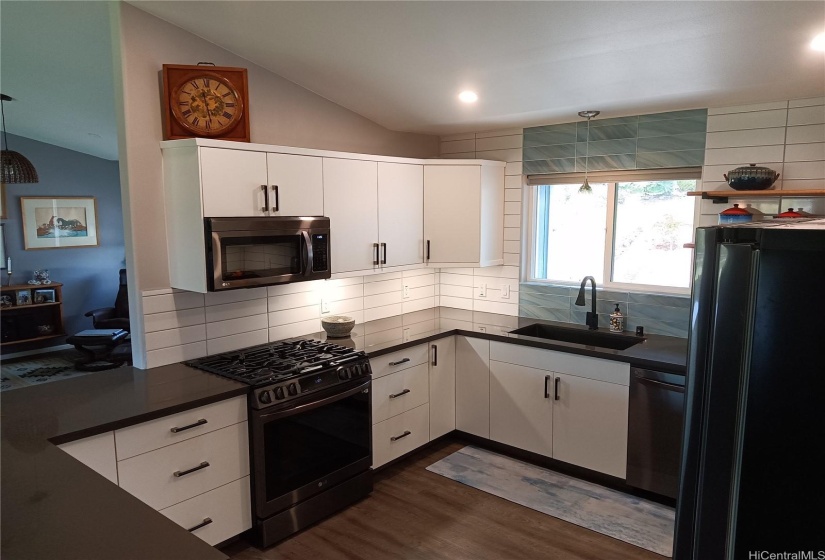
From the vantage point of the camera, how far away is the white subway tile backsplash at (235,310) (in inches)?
117

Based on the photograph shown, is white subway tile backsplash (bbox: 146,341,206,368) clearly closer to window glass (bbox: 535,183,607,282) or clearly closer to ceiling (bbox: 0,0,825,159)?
ceiling (bbox: 0,0,825,159)

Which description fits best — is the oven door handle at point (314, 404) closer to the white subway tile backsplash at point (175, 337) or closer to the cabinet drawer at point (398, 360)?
the cabinet drawer at point (398, 360)

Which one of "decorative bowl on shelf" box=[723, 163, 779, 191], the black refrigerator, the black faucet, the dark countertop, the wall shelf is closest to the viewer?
the black refrigerator

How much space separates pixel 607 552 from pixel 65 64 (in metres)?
4.17

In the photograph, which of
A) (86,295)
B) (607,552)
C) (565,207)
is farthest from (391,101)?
(86,295)

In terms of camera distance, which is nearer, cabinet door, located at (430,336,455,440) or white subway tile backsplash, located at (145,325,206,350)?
white subway tile backsplash, located at (145,325,206,350)

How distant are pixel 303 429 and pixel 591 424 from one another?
5.53 feet

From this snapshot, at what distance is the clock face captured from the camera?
267 cm

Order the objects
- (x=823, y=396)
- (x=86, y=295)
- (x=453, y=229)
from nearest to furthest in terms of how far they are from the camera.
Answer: (x=823, y=396)
(x=453, y=229)
(x=86, y=295)

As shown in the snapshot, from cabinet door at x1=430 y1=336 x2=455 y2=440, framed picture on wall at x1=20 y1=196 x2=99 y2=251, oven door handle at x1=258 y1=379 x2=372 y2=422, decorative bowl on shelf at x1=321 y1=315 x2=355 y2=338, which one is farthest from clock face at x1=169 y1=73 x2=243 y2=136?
framed picture on wall at x1=20 y1=196 x2=99 y2=251

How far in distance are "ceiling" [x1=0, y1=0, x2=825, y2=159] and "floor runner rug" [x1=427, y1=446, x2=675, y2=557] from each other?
7.45ft

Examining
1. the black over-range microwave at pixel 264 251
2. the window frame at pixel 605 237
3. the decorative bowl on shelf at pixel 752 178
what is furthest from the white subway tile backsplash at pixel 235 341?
the decorative bowl on shelf at pixel 752 178

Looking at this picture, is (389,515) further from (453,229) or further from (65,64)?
(65,64)

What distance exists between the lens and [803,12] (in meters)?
1.99
